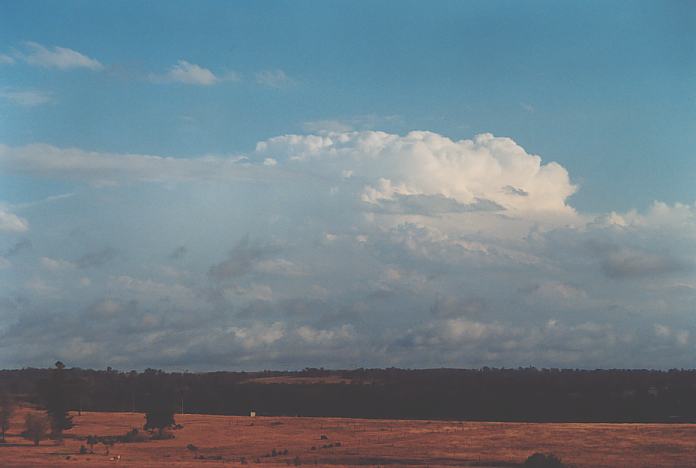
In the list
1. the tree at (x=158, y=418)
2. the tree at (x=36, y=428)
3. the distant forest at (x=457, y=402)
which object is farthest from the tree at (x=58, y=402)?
the distant forest at (x=457, y=402)

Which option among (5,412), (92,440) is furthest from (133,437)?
(5,412)

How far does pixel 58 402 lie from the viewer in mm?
97188

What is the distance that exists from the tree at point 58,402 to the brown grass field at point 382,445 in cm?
207

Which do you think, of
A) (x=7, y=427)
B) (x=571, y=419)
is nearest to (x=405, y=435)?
(x=7, y=427)

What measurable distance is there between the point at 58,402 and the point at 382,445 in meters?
38.6

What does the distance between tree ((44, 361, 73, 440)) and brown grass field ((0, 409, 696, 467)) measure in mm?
2068

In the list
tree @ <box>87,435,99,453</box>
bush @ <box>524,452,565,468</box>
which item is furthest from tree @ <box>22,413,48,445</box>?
bush @ <box>524,452,565,468</box>

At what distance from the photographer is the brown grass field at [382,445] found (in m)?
71.3

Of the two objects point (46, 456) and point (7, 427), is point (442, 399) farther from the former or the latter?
point (46, 456)

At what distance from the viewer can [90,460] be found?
71812 millimetres

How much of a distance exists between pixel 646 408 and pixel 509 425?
176 feet

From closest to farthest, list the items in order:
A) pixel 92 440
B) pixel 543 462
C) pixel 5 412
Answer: pixel 543 462
pixel 92 440
pixel 5 412

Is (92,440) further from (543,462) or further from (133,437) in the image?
(543,462)

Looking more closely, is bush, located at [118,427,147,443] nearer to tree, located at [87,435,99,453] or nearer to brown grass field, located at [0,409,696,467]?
brown grass field, located at [0,409,696,467]
